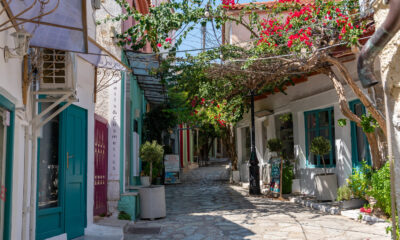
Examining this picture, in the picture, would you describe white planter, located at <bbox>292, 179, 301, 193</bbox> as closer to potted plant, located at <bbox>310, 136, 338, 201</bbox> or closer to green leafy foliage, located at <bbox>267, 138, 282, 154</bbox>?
green leafy foliage, located at <bbox>267, 138, 282, 154</bbox>

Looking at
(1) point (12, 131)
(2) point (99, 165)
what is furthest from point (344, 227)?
(1) point (12, 131)

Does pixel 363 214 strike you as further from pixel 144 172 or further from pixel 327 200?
pixel 144 172

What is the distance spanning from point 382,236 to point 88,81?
5692mm

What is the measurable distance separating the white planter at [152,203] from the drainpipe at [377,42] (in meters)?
7.11

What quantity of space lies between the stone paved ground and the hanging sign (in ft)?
19.4

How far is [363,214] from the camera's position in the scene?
736 cm

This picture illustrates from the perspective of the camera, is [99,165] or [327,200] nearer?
[99,165]

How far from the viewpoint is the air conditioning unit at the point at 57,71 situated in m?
4.69

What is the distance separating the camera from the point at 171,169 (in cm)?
1706

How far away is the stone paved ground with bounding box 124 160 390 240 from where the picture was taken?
6.54m

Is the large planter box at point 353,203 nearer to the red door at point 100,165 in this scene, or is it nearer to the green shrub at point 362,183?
the green shrub at point 362,183

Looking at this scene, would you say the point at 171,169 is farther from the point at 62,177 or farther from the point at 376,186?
the point at 62,177

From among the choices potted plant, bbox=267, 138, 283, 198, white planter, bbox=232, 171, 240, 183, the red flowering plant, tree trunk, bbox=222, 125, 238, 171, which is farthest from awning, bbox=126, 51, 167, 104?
white planter, bbox=232, 171, 240, 183

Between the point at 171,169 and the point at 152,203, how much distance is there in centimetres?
865
